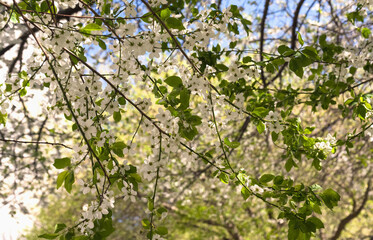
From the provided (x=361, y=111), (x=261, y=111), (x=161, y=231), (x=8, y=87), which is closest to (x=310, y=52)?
(x=261, y=111)

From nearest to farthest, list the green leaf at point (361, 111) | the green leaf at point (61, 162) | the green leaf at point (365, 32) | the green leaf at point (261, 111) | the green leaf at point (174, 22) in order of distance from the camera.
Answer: the green leaf at point (61, 162), the green leaf at point (174, 22), the green leaf at point (261, 111), the green leaf at point (361, 111), the green leaf at point (365, 32)

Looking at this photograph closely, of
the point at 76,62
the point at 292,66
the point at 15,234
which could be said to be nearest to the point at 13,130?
the point at 15,234

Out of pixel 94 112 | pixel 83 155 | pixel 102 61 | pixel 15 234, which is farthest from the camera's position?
pixel 15 234

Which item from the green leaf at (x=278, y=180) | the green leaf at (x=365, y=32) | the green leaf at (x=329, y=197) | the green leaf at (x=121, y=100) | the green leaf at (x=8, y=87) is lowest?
the green leaf at (x=329, y=197)

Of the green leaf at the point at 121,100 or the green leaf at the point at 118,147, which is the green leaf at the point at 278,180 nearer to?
the green leaf at the point at 118,147

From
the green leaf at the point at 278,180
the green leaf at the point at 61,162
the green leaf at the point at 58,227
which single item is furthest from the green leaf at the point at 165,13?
the green leaf at the point at 58,227

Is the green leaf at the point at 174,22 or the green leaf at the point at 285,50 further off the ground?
the green leaf at the point at 174,22

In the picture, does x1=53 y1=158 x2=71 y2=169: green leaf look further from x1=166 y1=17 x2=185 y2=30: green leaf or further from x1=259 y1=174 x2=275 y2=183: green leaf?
x1=259 y1=174 x2=275 y2=183: green leaf

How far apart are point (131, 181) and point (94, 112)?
0.36 metres

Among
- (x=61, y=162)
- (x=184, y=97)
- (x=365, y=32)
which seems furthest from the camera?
(x=365, y=32)

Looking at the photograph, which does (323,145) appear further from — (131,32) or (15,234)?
(15,234)

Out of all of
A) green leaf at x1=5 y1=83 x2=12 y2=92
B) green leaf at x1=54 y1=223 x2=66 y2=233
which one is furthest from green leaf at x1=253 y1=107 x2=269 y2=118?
green leaf at x1=5 y1=83 x2=12 y2=92

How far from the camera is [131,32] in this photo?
4.59 ft

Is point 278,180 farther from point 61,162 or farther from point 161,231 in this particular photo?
point 61,162
